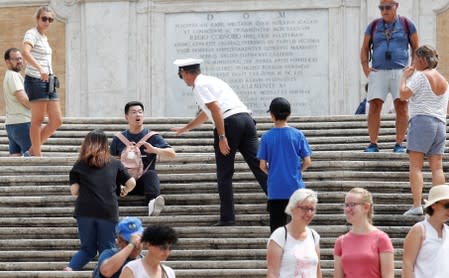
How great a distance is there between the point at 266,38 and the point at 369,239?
10698 millimetres

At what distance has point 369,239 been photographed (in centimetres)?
920

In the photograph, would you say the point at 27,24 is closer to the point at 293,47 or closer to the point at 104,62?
the point at 104,62

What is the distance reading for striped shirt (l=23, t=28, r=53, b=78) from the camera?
48.6ft

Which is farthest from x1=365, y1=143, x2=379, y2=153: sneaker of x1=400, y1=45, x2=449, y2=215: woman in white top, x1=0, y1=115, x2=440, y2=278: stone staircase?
x1=400, y1=45, x2=449, y2=215: woman in white top

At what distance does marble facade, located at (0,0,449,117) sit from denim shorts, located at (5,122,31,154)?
14.0 ft

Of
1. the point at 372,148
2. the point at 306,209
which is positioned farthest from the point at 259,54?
the point at 306,209

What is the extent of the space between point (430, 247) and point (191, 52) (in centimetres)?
1094

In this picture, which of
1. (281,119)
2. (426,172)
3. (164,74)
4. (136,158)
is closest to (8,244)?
Result: (136,158)

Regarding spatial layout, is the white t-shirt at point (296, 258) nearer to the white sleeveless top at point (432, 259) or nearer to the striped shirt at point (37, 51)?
the white sleeveless top at point (432, 259)

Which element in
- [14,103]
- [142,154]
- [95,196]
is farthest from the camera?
[14,103]

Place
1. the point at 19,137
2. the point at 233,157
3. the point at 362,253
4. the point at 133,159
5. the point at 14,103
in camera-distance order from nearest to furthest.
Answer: the point at 362,253, the point at 233,157, the point at 133,159, the point at 19,137, the point at 14,103

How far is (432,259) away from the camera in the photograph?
922 centimetres

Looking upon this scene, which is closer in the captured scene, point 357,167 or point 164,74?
point 357,167

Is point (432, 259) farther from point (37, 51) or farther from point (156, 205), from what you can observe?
point (37, 51)
